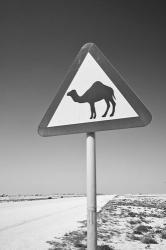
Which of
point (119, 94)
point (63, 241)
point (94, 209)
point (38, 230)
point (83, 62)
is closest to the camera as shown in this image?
point (94, 209)

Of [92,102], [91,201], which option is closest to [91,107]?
[92,102]

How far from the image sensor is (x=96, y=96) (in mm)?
2381

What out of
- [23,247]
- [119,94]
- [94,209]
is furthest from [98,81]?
[23,247]

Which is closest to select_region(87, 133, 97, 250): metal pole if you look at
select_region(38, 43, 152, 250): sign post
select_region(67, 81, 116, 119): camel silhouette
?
select_region(38, 43, 152, 250): sign post

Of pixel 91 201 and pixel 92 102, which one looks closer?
pixel 91 201

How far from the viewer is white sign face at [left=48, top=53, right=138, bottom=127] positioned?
2285 mm

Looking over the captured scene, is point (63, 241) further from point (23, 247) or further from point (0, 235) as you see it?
point (0, 235)

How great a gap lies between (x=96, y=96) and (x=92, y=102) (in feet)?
0.22

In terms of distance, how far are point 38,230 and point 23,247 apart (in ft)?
11.7

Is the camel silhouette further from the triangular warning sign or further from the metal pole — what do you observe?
the metal pole

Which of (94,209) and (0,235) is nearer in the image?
(94,209)

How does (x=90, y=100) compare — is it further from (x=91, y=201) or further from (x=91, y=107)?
(x=91, y=201)

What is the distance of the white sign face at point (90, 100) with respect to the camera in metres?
2.29

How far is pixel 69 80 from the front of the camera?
2557 millimetres
